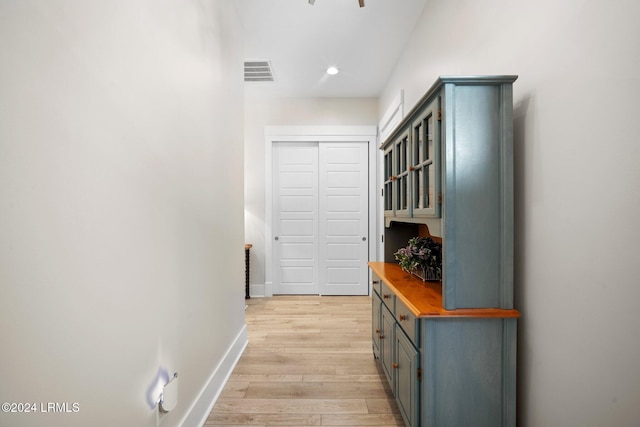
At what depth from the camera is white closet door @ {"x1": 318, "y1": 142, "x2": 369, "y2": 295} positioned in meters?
4.29

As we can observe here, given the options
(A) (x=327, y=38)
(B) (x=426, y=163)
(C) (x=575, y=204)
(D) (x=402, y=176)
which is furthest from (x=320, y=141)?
(C) (x=575, y=204)

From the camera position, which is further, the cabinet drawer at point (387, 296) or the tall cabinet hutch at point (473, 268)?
the cabinet drawer at point (387, 296)

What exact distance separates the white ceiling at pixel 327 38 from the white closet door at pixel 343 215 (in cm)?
97

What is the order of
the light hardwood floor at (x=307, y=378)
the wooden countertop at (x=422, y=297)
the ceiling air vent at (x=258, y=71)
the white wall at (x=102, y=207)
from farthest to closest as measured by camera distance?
the ceiling air vent at (x=258, y=71) < the light hardwood floor at (x=307, y=378) < the wooden countertop at (x=422, y=297) < the white wall at (x=102, y=207)

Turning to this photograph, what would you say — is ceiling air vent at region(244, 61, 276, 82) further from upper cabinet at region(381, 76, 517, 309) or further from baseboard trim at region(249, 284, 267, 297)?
baseboard trim at region(249, 284, 267, 297)

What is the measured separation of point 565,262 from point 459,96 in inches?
30.3

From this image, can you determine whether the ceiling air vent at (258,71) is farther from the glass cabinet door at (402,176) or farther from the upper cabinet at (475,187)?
the upper cabinet at (475,187)

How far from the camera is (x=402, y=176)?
1.93 metres

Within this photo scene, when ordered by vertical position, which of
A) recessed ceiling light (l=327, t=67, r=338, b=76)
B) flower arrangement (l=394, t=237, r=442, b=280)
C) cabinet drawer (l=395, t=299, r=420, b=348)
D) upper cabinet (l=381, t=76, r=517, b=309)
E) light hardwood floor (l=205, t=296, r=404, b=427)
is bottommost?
light hardwood floor (l=205, t=296, r=404, b=427)

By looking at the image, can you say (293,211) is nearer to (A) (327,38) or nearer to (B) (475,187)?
(A) (327,38)

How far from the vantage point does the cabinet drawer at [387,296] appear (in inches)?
70.8

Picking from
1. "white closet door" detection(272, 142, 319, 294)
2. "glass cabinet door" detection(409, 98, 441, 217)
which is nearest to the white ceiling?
"white closet door" detection(272, 142, 319, 294)

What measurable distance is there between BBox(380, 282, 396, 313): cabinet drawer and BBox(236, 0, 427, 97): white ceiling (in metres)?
2.24

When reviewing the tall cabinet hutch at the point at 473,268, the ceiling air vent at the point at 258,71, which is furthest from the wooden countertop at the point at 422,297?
the ceiling air vent at the point at 258,71
